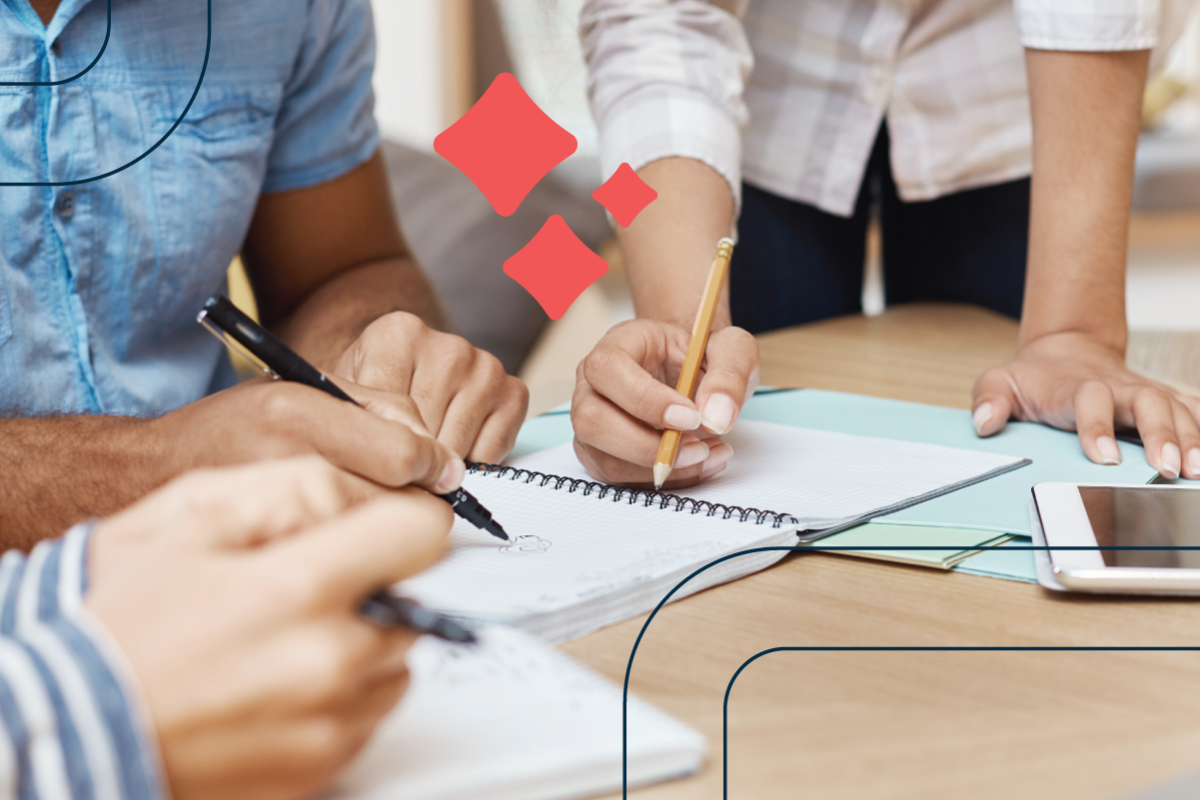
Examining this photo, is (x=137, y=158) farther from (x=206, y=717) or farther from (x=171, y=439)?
(x=206, y=717)

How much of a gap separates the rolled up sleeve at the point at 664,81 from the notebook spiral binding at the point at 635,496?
30 centimetres

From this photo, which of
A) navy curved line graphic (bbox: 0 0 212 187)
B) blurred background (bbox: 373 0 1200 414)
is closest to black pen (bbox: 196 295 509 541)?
blurred background (bbox: 373 0 1200 414)

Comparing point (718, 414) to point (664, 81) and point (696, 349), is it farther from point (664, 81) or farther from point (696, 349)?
point (664, 81)

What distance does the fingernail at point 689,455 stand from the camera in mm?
533

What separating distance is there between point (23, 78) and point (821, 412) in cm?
56

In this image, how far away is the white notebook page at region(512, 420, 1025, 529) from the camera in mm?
507

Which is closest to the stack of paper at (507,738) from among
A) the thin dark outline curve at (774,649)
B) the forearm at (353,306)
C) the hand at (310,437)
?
the thin dark outline curve at (774,649)

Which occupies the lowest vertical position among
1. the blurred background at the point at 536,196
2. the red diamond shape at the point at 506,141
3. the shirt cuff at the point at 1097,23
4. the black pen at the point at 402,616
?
the blurred background at the point at 536,196

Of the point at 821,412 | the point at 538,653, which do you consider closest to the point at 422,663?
the point at 538,653

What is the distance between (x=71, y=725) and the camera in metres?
0.22

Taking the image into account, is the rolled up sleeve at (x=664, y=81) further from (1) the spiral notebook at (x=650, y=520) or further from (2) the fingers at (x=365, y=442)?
(2) the fingers at (x=365, y=442)

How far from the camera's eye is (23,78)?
68cm

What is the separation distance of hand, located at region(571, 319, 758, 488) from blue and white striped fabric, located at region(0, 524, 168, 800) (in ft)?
1.10

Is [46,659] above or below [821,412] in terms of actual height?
above
